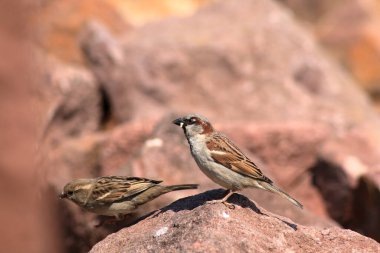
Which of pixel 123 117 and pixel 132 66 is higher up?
pixel 132 66

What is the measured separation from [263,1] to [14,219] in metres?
15.1

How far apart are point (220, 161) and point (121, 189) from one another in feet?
3.90

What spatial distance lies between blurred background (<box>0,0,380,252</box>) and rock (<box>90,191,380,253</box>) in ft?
5.74

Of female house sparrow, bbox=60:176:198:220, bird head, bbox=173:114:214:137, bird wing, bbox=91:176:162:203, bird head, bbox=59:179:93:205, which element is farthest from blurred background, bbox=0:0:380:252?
bird head, bbox=173:114:214:137

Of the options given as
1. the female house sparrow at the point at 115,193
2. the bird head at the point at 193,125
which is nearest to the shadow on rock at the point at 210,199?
the bird head at the point at 193,125

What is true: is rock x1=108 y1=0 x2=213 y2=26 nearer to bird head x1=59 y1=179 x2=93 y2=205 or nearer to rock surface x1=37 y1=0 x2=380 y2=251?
rock surface x1=37 y1=0 x2=380 y2=251

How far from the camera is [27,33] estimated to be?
44.9 inches

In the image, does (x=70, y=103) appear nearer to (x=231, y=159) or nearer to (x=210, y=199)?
(x=231, y=159)

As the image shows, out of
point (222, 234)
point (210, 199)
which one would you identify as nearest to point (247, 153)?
point (210, 199)

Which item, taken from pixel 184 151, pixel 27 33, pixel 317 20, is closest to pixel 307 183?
pixel 184 151

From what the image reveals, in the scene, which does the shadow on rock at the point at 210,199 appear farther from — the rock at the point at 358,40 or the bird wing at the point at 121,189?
the rock at the point at 358,40

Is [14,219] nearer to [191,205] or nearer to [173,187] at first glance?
[191,205]

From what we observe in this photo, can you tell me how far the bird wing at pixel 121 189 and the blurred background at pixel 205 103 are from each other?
655 mm

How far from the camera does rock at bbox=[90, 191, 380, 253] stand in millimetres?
4445
